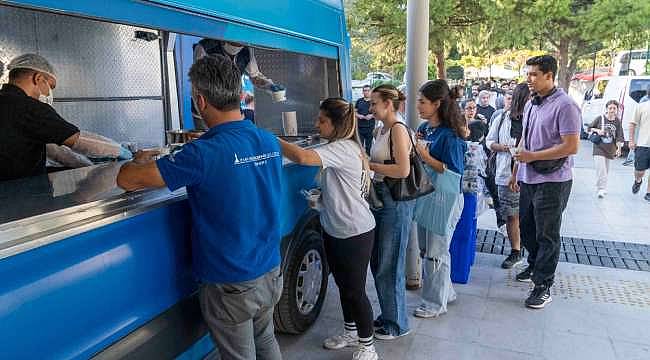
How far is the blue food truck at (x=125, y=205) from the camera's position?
156 cm

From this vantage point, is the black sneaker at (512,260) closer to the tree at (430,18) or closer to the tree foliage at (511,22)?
the tree foliage at (511,22)

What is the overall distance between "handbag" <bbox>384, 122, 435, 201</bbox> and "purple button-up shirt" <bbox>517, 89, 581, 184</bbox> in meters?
1.07

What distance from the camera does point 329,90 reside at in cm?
486

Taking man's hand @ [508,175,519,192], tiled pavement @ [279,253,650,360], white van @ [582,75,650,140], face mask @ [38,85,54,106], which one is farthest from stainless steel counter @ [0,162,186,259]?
white van @ [582,75,650,140]

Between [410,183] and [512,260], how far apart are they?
7.25ft

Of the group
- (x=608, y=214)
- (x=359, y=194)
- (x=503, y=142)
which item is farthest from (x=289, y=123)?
(x=608, y=214)

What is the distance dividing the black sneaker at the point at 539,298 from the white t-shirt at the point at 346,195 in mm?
1775

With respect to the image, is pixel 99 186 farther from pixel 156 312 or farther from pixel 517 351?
pixel 517 351

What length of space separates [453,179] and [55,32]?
132 inches

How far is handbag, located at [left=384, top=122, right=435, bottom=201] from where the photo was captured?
306cm

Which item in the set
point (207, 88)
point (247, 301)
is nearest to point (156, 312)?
point (247, 301)

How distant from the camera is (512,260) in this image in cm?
478

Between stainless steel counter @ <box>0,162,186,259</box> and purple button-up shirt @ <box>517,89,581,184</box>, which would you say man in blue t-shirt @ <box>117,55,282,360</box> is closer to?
stainless steel counter @ <box>0,162,186,259</box>

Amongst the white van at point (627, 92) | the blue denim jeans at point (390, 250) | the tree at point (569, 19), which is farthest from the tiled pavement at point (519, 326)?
the tree at point (569, 19)
